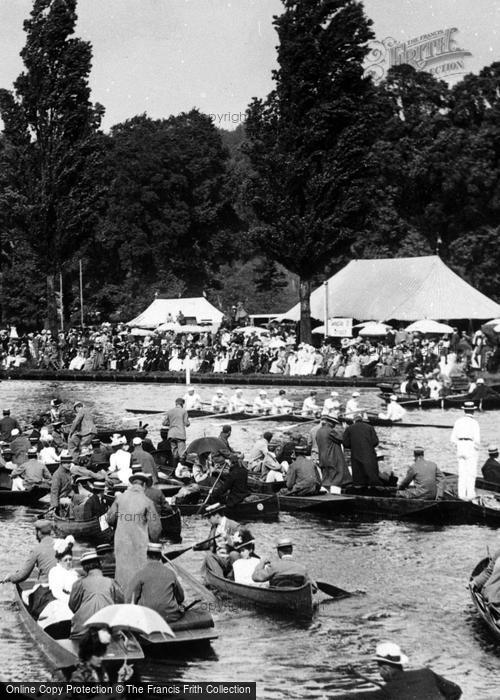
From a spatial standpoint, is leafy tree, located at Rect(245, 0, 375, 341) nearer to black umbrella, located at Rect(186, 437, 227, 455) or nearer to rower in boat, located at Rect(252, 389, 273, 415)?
rower in boat, located at Rect(252, 389, 273, 415)

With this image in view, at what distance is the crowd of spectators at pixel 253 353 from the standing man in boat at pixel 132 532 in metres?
29.5

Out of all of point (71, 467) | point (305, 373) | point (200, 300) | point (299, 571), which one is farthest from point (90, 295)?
point (299, 571)

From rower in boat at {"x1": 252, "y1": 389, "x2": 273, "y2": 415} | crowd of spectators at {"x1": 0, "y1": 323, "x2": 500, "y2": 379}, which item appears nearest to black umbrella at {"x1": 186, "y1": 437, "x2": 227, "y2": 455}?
rower in boat at {"x1": 252, "y1": 389, "x2": 273, "y2": 415}

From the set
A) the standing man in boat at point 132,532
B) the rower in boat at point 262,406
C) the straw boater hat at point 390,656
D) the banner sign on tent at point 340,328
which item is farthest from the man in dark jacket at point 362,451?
the banner sign on tent at point 340,328

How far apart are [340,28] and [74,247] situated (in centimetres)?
2038

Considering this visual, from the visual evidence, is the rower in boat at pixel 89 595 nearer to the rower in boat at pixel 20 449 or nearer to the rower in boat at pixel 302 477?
the rower in boat at pixel 302 477

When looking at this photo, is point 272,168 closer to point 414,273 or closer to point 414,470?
point 414,273

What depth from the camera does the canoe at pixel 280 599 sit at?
16.0 meters

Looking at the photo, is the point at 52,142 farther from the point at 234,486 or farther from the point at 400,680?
the point at 400,680

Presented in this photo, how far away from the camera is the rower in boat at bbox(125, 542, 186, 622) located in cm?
1389

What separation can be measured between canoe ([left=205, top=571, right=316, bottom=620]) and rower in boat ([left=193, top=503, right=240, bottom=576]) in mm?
518

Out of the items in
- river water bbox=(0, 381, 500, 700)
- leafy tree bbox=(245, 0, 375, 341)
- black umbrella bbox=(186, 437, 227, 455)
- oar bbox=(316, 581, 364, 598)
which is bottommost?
river water bbox=(0, 381, 500, 700)

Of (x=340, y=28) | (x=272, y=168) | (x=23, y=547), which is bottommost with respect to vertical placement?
(x=23, y=547)

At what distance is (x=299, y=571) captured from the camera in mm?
16141
